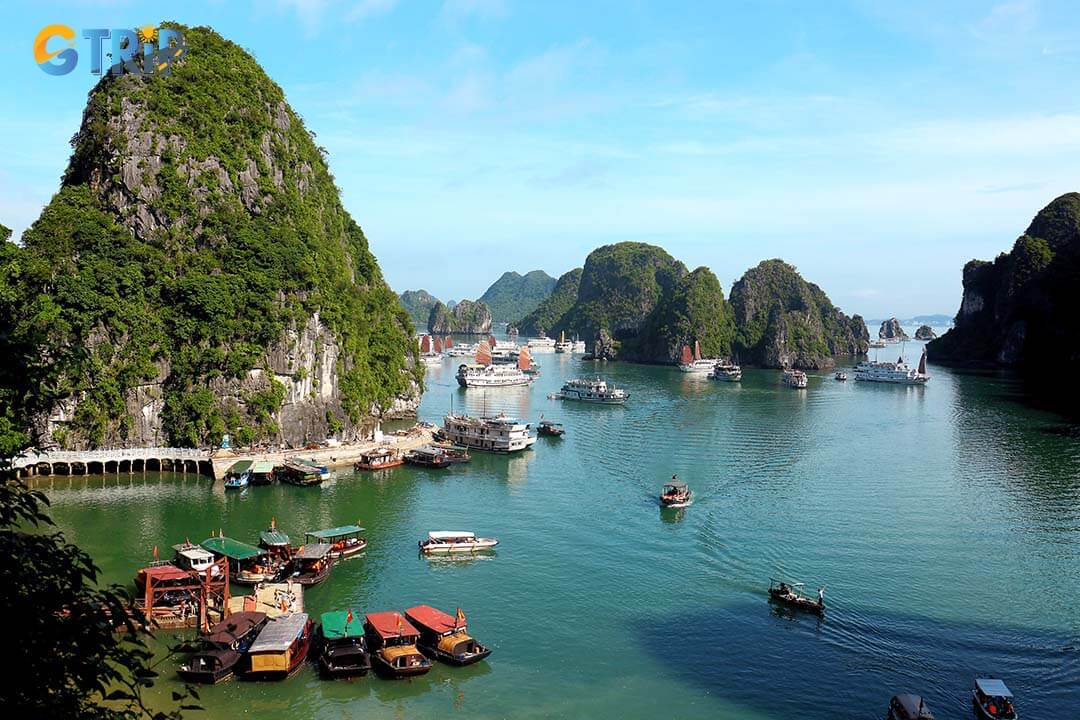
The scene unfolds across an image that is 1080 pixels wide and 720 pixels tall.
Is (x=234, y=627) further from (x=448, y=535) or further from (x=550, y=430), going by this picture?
(x=550, y=430)

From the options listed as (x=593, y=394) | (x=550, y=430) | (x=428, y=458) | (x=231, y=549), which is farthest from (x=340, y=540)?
(x=593, y=394)

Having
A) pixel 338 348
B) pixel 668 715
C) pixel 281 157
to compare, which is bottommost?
pixel 668 715

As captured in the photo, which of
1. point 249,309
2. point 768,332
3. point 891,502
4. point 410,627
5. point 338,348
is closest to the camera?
point 410,627

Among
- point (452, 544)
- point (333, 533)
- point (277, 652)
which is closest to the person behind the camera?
point (277, 652)

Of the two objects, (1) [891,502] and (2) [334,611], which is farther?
(1) [891,502]

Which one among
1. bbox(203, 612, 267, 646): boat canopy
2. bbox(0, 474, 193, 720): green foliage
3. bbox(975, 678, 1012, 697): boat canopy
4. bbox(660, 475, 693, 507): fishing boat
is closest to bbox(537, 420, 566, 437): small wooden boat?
bbox(660, 475, 693, 507): fishing boat

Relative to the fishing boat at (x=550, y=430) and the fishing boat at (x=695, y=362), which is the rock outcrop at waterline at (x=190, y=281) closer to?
the fishing boat at (x=550, y=430)

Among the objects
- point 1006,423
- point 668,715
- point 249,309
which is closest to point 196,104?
point 249,309

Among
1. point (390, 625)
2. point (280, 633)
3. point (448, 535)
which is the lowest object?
point (390, 625)

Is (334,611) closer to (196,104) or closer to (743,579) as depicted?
(743,579)
